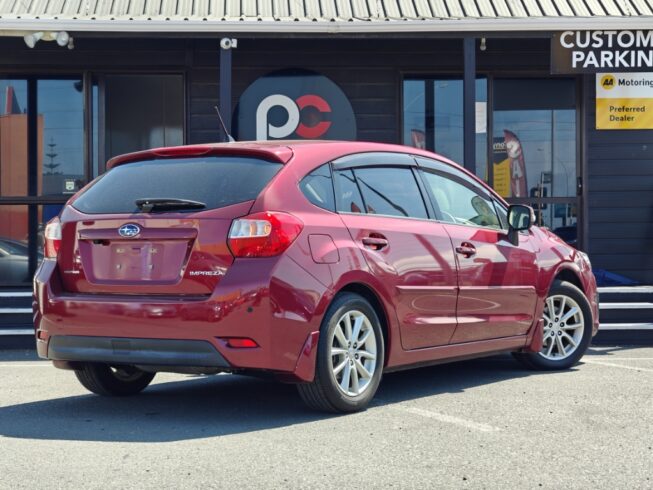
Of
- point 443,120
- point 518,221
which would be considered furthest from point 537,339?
point 443,120

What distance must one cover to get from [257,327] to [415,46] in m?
8.07

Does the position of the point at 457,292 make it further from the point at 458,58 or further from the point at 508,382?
the point at 458,58

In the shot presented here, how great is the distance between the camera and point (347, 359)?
235 inches

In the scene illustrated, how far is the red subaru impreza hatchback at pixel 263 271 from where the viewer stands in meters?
5.57

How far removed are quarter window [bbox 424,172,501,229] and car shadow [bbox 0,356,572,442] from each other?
1.14 metres

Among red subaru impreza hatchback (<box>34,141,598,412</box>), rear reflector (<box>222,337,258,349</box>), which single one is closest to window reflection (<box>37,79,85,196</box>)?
red subaru impreza hatchback (<box>34,141,598,412</box>)

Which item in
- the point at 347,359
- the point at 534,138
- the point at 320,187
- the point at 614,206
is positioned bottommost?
the point at 347,359

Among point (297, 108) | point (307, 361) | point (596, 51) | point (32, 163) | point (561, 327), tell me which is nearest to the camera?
point (307, 361)

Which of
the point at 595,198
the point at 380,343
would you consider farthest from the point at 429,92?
the point at 380,343

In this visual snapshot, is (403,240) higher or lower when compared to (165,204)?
lower

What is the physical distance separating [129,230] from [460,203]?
2544 millimetres

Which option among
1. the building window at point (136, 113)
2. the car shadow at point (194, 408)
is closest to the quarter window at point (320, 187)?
the car shadow at point (194, 408)

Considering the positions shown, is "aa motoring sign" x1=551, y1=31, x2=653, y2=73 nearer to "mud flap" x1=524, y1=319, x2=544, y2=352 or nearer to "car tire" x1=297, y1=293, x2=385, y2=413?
"mud flap" x1=524, y1=319, x2=544, y2=352

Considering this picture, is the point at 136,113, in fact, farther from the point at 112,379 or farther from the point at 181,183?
the point at 181,183
